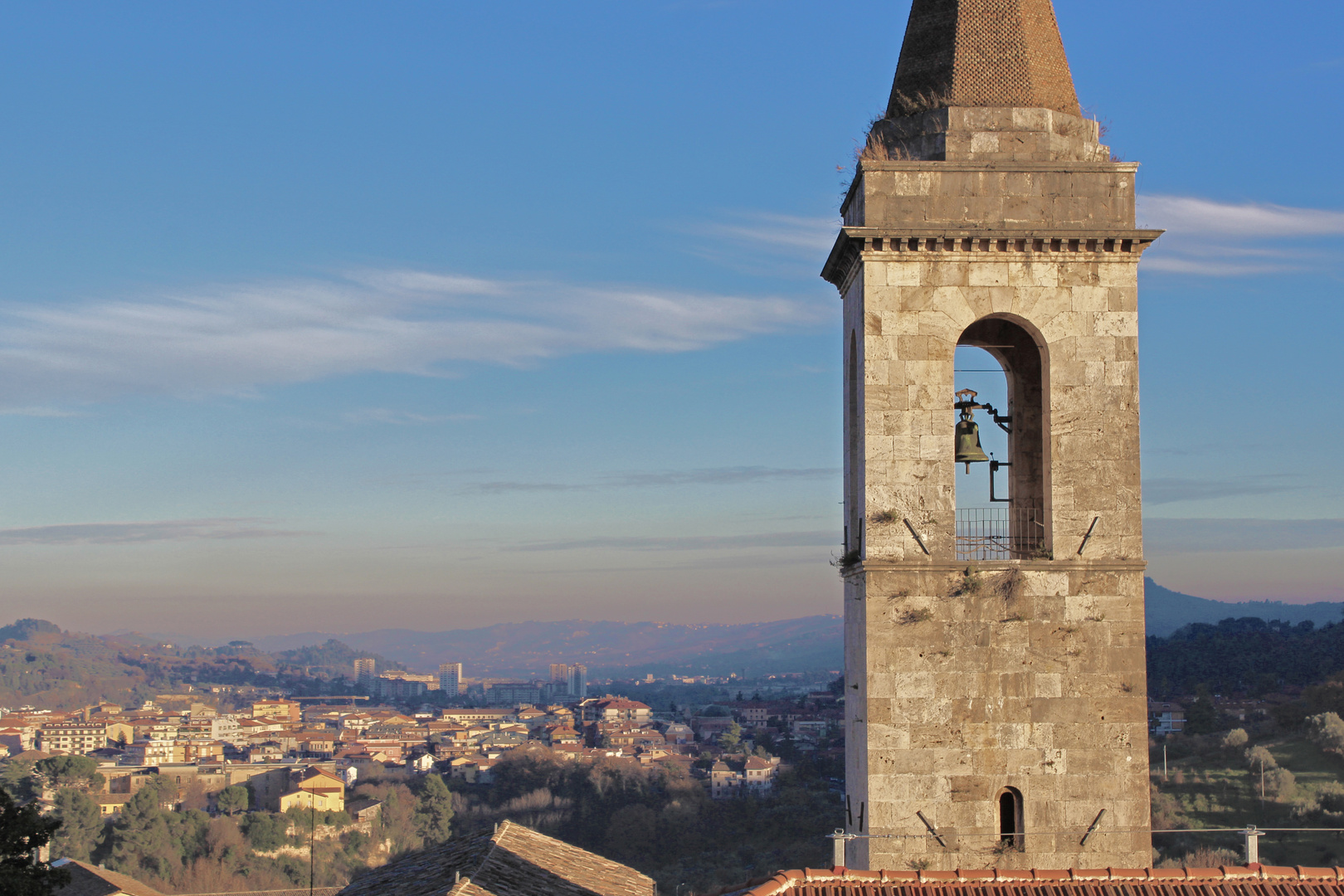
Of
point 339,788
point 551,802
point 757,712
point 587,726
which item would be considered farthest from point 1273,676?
point 587,726

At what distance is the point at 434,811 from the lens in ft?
359

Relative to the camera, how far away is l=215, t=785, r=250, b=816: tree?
114188 millimetres

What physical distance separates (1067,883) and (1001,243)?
5515 millimetres

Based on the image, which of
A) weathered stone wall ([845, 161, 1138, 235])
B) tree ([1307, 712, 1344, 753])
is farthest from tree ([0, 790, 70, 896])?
tree ([1307, 712, 1344, 753])

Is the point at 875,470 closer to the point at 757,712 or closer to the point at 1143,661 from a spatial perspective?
the point at 1143,661

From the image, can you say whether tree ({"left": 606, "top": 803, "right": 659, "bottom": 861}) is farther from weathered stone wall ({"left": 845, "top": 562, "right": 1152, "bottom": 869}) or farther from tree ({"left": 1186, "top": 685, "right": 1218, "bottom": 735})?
weathered stone wall ({"left": 845, "top": 562, "right": 1152, "bottom": 869})

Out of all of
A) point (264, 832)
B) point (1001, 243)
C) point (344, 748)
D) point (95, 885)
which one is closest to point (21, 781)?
point (264, 832)

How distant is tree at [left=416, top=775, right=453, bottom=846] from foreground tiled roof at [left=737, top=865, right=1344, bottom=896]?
315 feet

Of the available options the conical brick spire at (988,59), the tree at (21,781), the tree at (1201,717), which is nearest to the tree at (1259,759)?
the tree at (1201,717)

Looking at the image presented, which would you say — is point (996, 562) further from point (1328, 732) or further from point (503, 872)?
point (1328, 732)

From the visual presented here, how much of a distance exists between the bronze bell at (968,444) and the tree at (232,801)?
110765 mm

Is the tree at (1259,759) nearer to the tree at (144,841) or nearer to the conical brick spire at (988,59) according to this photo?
the conical brick spire at (988,59)

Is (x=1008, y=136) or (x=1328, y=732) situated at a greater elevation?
(x=1008, y=136)

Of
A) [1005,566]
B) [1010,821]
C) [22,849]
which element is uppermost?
[1005,566]
